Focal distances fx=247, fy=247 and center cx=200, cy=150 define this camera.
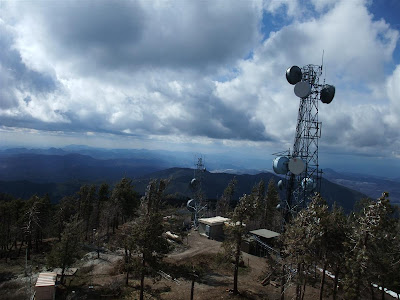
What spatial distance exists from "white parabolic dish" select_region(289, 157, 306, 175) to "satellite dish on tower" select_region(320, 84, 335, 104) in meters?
7.74

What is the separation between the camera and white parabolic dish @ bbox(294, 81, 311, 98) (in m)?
26.6

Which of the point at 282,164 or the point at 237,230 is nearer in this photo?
the point at 237,230

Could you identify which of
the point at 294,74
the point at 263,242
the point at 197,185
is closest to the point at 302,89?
the point at 294,74

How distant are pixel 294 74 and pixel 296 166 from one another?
414 inches

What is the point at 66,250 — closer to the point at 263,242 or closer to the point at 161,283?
the point at 161,283

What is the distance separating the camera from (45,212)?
1662 inches

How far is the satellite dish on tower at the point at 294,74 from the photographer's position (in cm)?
2797

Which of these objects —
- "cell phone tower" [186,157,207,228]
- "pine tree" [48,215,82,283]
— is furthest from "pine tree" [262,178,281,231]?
"pine tree" [48,215,82,283]

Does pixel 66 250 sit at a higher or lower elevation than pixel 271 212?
higher

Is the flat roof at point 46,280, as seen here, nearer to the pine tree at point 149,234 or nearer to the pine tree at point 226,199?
the pine tree at point 149,234

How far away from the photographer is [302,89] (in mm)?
26875

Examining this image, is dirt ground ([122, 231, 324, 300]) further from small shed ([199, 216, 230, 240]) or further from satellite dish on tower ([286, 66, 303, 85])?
satellite dish on tower ([286, 66, 303, 85])

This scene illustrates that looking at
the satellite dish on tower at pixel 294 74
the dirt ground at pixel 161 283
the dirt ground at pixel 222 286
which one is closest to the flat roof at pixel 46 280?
the dirt ground at pixel 161 283

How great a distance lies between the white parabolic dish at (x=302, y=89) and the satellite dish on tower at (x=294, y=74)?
171 centimetres
